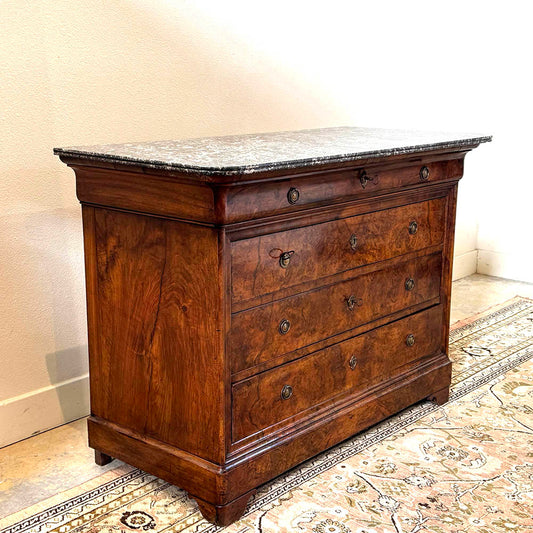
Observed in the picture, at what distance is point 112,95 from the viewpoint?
3.09 meters

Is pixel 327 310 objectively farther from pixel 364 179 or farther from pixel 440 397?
pixel 440 397

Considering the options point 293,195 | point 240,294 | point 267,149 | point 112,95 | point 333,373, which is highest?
point 112,95

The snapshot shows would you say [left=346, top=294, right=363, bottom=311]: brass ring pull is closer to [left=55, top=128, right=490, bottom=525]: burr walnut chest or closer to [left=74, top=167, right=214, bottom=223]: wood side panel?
[left=55, top=128, right=490, bottom=525]: burr walnut chest

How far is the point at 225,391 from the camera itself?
235 centimetres

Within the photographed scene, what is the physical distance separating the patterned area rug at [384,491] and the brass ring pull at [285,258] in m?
0.75

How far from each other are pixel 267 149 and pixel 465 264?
3248 millimetres

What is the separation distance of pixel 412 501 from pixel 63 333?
146cm

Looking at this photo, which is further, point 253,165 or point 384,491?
point 384,491

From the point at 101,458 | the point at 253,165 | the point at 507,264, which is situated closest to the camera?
the point at 253,165

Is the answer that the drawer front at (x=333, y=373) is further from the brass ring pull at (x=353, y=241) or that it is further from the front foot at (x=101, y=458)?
the front foot at (x=101, y=458)

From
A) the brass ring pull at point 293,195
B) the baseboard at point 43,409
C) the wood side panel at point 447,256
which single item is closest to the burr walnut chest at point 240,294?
the brass ring pull at point 293,195

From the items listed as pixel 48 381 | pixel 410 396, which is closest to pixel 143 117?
pixel 48 381

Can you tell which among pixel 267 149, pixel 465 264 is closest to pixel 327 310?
pixel 267 149

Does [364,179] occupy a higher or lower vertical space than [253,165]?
lower
